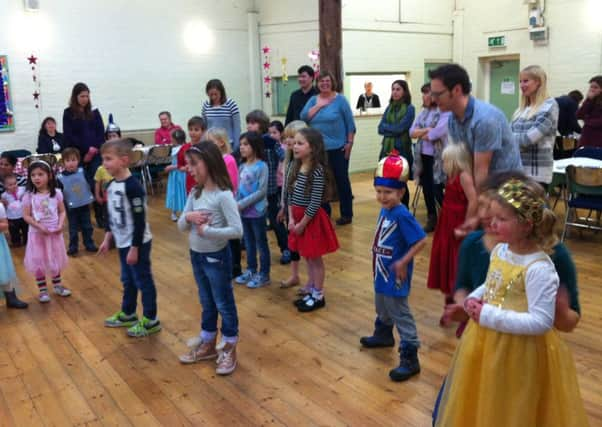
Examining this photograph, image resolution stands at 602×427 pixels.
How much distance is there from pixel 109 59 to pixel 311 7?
3.58 m

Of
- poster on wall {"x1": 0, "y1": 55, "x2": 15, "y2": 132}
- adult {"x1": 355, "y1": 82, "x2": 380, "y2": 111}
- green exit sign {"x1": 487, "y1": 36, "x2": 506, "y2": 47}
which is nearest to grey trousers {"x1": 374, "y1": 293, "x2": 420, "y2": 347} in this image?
adult {"x1": 355, "y1": 82, "x2": 380, "y2": 111}

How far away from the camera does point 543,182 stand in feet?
14.5

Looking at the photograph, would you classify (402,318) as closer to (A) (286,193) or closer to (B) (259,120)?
(A) (286,193)

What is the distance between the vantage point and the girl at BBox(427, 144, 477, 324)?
3.03 meters

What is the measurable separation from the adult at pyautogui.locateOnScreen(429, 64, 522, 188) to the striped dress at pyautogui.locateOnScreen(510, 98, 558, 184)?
129 centimetres

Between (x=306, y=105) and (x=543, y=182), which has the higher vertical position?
(x=306, y=105)

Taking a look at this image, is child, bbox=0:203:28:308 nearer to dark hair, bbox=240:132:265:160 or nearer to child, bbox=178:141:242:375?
child, bbox=178:141:242:375

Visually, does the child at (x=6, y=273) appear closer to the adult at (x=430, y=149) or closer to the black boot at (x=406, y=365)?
the black boot at (x=406, y=365)

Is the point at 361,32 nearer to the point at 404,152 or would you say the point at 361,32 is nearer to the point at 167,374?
the point at 404,152

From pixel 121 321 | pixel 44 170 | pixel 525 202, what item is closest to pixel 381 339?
pixel 121 321

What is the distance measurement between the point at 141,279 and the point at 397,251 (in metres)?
1.65

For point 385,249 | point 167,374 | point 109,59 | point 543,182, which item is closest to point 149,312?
point 167,374

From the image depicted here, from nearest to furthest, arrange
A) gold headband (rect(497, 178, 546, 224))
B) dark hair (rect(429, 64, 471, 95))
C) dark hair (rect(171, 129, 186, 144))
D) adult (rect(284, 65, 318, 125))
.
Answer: gold headband (rect(497, 178, 546, 224)) < dark hair (rect(429, 64, 471, 95)) < adult (rect(284, 65, 318, 125)) < dark hair (rect(171, 129, 186, 144))

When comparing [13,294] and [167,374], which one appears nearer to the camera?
[167,374]
